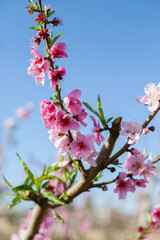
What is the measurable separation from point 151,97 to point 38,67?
0.59 metres

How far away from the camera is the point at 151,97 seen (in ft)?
4.05

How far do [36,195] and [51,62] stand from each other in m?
0.84

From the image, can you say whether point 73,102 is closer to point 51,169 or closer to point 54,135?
point 54,135

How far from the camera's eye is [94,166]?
3.95 feet

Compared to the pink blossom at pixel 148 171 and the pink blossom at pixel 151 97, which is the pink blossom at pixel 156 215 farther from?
→ the pink blossom at pixel 151 97

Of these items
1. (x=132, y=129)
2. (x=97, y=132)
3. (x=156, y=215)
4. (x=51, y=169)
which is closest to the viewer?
(x=132, y=129)

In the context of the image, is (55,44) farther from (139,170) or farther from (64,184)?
(64,184)

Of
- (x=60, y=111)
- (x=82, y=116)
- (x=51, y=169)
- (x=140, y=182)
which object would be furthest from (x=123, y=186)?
(x=60, y=111)

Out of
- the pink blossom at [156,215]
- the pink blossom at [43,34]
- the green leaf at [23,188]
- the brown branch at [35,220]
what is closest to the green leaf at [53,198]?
the green leaf at [23,188]

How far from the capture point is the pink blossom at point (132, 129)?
1.17m

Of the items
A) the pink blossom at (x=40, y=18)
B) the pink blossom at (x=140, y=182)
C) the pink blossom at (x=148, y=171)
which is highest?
the pink blossom at (x=40, y=18)

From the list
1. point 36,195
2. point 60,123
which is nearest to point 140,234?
point 36,195

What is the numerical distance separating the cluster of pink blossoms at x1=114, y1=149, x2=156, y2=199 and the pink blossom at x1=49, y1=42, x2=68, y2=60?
0.67 metres

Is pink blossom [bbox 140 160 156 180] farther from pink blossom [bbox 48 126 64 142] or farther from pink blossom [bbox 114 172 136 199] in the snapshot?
pink blossom [bbox 48 126 64 142]
